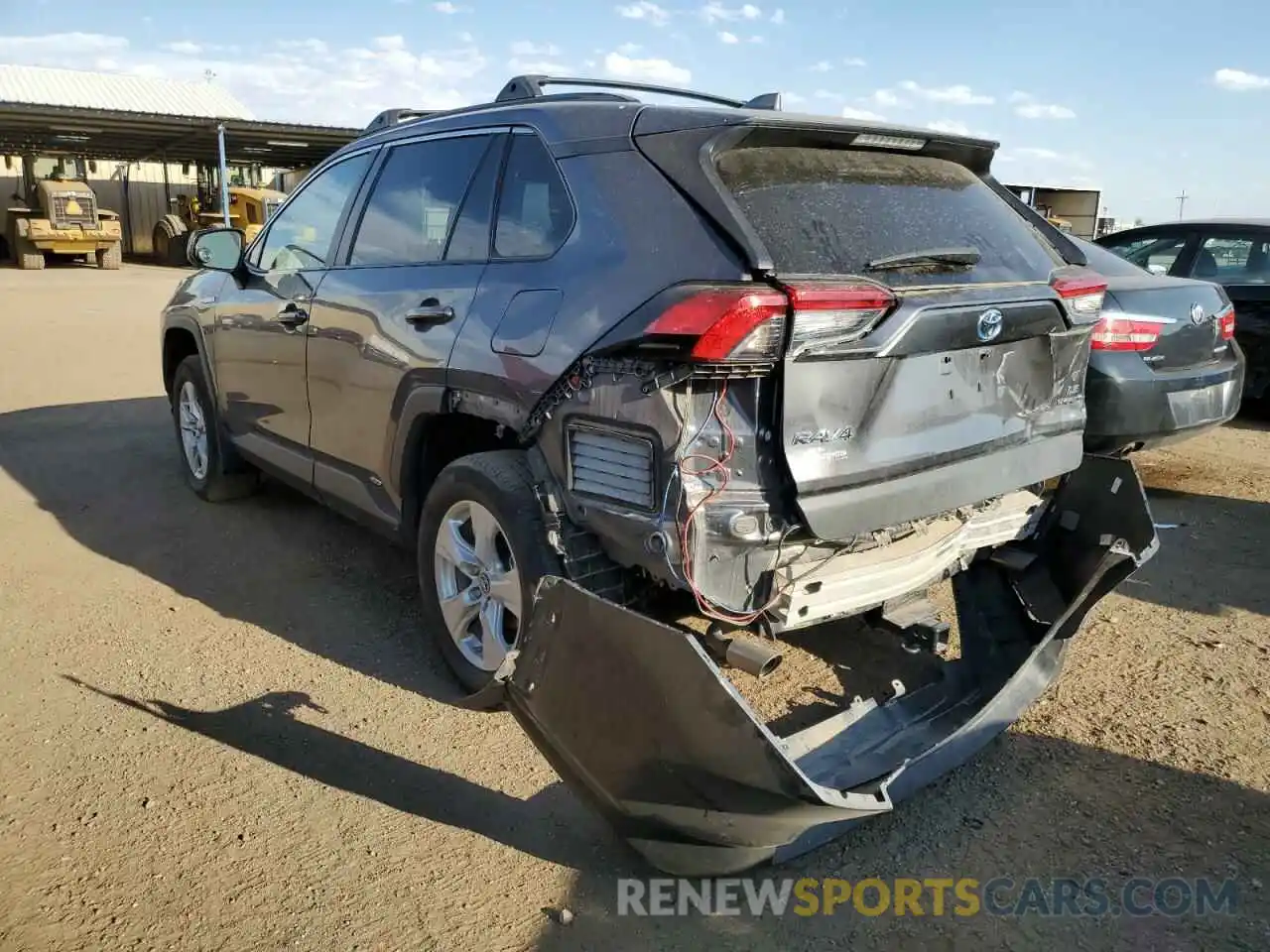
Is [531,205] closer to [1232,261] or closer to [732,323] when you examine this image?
[732,323]

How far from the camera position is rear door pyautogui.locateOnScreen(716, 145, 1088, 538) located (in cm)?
252

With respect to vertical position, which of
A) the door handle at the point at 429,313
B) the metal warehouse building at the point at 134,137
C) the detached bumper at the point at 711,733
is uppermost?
the metal warehouse building at the point at 134,137

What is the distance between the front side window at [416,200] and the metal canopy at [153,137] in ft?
84.2

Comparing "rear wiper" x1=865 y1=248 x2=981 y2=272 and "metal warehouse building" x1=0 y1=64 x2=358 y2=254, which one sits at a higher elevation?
"metal warehouse building" x1=0 y1=64 x2=358 y2=254

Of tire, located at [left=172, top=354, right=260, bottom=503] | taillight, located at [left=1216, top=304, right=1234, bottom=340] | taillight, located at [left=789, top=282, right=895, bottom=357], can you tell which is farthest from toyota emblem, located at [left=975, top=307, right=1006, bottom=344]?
tire, located at [left=172, top=354, right=260, bottom=503]

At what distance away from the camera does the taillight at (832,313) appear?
240cm

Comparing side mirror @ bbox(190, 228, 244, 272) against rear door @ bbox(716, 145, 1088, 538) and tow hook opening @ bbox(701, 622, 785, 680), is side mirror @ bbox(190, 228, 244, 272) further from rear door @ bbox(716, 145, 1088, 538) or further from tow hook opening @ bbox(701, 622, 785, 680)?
tow hook opening @ bbox(701, 622, 785, 680)

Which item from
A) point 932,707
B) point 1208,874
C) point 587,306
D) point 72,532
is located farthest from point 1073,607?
point 72,532

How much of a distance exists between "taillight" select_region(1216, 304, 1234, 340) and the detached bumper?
3.05 meters

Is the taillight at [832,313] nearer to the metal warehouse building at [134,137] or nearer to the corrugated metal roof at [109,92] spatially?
the metal warehouse building at [134,137]

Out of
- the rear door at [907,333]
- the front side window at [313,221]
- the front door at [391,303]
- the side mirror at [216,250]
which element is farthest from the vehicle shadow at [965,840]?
the side mirror at [216,250]

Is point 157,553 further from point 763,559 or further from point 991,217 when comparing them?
point 991,217

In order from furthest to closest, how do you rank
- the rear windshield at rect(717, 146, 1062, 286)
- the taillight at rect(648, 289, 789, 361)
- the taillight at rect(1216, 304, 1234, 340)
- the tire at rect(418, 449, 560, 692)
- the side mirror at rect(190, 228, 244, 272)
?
the taillight at rect(1216, 304, 1234, 340)
the side mirror at rect(190, 228, 244, 272)
the tire at rect(418, 449, 560, 692)
the rear windshield at rect(717, 146, 1062, 286)
the taillight at rect(648, 289, 789, 361)

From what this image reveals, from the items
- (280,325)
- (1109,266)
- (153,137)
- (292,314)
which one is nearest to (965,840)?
(292,314)
